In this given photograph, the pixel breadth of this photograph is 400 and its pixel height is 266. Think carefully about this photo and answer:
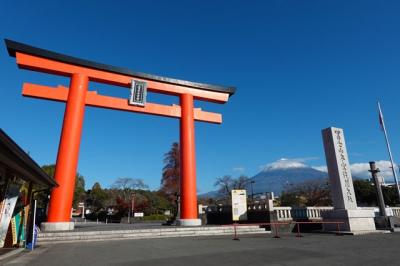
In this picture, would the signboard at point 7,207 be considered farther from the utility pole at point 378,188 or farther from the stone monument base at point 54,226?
the utility pole at point 378,188

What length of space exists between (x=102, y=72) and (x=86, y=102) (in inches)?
86.8

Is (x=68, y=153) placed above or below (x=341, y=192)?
above

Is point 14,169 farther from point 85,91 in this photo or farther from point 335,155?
point 335,155

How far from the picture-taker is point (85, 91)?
15.7 meters

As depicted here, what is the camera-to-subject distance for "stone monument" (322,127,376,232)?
13.6 m

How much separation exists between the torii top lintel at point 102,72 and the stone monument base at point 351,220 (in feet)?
34.5

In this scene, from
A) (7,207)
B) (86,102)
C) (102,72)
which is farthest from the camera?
(102,72)

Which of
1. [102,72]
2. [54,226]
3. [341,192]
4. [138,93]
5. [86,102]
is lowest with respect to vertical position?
[54,226]

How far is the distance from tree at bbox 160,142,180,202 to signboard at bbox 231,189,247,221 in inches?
878

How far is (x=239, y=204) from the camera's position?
15836 mm

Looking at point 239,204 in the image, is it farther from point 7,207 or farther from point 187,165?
point 7,207

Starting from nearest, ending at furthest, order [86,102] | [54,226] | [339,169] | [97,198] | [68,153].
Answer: [54,226] < [68,153] < [339,169] < [86,102] < [97,198]

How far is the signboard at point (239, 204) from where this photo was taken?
15.8 metres

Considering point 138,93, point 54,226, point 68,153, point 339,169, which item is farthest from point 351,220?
point 68,153
